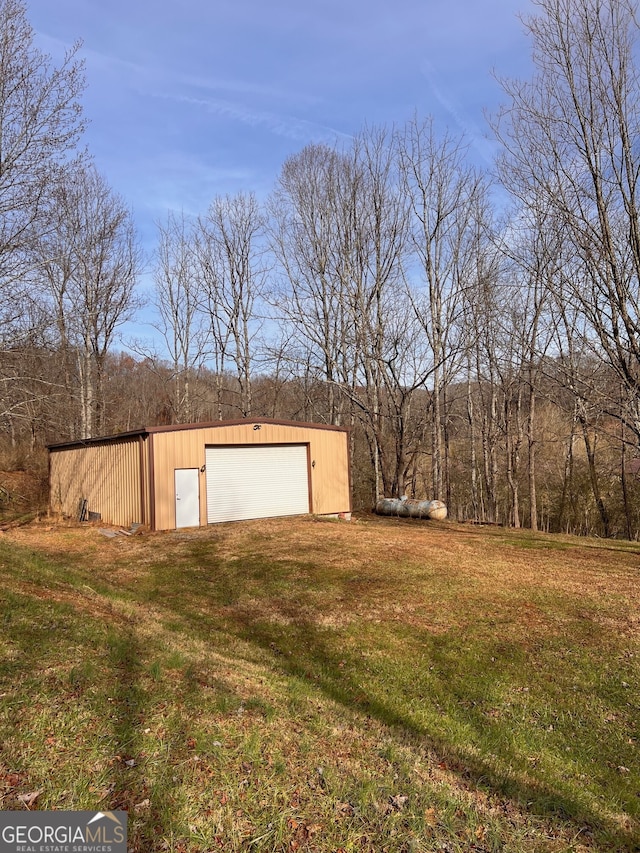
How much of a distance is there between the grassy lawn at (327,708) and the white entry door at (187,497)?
17.3 ft

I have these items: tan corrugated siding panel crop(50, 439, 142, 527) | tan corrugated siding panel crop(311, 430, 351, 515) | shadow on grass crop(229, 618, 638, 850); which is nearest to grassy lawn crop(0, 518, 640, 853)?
shadow on grass crop(229, 618, 638, 850)

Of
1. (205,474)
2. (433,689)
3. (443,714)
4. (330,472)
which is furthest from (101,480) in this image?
(443,714)

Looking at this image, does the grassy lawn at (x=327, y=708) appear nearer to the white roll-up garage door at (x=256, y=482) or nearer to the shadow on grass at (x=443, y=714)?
the shadow on grass at (x=443, y=714)

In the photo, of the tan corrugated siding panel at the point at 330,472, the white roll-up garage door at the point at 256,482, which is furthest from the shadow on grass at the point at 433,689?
the tan corrugated siding panel at the point at 330,472

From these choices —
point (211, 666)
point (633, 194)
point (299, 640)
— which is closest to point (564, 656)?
point (299, 640)

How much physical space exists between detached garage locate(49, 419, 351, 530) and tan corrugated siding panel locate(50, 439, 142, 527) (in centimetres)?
3

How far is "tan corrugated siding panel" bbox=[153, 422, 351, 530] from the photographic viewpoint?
14070 millimetres

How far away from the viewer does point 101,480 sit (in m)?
16.0

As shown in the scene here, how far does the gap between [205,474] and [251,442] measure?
1785 mm

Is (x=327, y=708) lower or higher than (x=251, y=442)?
lower

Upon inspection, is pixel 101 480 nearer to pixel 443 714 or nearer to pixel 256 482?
pixel 256 482

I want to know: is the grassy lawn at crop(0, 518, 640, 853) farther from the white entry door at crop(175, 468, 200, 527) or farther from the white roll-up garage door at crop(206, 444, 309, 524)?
the white roll-up garage door at crop(206, 444, 309, 524)

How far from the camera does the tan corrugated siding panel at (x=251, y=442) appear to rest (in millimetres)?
14070

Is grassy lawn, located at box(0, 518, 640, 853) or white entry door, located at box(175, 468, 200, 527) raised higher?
white entry door, located at box(175, 468, 200, 527)
